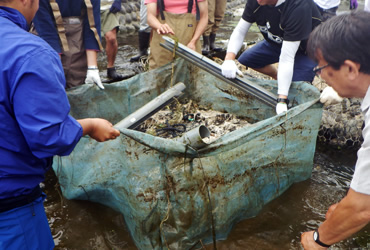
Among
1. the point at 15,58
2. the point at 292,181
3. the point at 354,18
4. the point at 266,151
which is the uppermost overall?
the point at 354,18

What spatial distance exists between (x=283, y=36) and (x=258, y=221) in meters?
1.72

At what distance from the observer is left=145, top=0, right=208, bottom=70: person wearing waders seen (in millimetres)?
3719

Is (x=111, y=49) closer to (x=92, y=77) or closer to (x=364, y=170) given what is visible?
(x=92, y=77)

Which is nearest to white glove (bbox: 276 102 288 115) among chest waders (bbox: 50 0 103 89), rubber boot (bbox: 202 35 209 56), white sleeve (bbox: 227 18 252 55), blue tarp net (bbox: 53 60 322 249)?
blue tarp net (bbox: 53 60 322 249)

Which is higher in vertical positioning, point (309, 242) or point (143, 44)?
point (309, 242)

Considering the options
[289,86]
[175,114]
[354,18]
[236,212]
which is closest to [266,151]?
[236,212]

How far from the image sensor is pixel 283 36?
2961 mm

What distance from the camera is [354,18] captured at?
1.28m

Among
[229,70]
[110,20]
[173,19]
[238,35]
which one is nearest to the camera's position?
[229,70]

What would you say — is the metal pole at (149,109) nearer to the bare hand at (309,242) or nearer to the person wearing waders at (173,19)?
the person wearing waders at (173,19)

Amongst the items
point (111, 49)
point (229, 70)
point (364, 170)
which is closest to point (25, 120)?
point (364, 170)

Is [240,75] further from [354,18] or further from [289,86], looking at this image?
[354,18]

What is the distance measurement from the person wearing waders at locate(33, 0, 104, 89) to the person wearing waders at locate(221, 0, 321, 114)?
128 centimetres

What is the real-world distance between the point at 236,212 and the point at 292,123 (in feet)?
2.63
